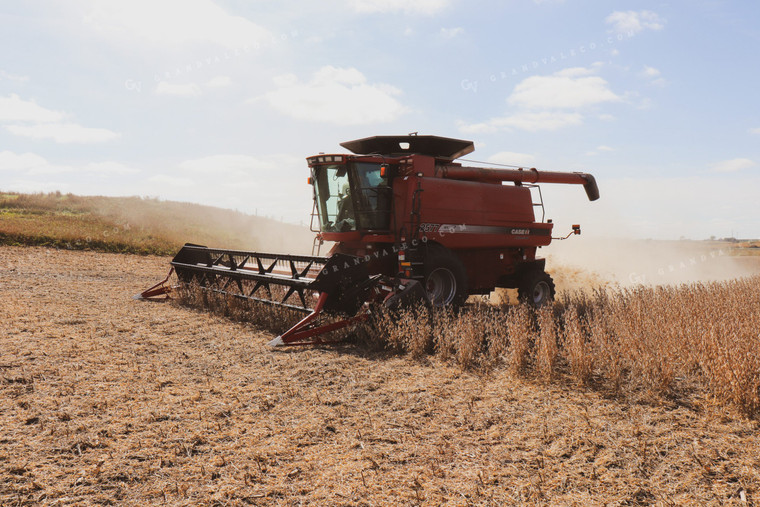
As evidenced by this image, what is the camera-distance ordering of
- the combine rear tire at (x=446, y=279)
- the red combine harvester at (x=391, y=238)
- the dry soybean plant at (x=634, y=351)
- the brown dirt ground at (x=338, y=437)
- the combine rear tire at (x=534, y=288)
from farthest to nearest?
1. the combine rear tire at (x=534, y=288)
2. the combine rear tire at (x=446, y=279)
3. the red combine harvester at (x=391, y=238)
4. the dry soybean plant at (x=634, y=351)
5. the brown dirt ground at (x=338, y=437)

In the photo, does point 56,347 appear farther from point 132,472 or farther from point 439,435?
point 439,435

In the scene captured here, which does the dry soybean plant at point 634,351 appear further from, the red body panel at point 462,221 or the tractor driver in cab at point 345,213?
the tractor driver in cab at point 345,213

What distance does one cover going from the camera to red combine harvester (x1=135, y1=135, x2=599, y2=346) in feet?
22.3

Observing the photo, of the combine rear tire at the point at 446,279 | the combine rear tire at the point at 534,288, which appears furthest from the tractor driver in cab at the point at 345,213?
the combine rear tire at the point at 534,288

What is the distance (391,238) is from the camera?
8.27 meters

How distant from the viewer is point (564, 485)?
2.81 m

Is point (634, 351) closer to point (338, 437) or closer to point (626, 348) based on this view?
point (626, 348)

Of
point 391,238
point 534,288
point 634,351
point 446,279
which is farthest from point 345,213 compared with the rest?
point 634,351

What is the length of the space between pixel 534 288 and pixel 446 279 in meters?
2.78

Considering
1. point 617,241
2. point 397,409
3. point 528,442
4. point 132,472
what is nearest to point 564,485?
point 528,442

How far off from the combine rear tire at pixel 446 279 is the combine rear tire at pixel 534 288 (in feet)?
7.50

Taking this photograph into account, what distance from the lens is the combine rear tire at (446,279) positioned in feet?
26.9

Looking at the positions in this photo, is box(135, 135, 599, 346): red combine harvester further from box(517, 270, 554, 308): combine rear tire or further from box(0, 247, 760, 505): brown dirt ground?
box(0, 247, 760, 505): brown dirt ground

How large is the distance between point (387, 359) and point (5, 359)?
4239 mm
